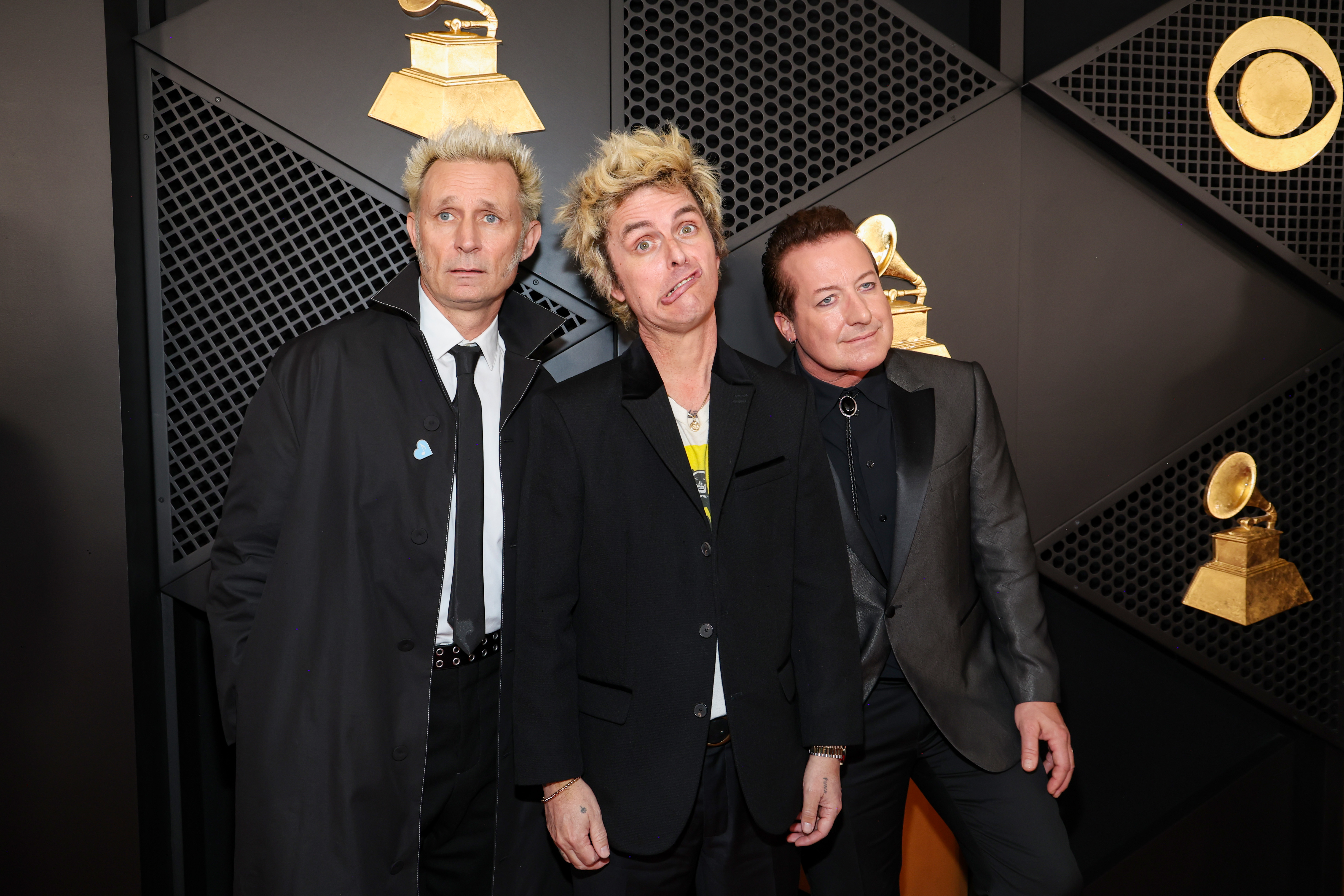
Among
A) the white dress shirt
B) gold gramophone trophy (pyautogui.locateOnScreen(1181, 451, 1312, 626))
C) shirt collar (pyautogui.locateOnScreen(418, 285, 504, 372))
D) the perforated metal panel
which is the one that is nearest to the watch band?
the white dress shirt

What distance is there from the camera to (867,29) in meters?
2.67

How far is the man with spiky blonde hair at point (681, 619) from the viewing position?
1799 millimetres

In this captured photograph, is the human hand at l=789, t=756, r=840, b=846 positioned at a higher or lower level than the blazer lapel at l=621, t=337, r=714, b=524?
lower

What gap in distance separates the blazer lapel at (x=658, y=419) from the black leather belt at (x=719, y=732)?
0.40 metres

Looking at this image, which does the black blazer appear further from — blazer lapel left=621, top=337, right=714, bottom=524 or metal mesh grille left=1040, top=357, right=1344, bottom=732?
metal mesh grille left=1040, top=357, right=1344, bottom=732

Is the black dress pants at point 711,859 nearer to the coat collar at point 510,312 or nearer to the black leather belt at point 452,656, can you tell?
the black leather belt at point 452,656

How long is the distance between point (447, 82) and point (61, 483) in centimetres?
143

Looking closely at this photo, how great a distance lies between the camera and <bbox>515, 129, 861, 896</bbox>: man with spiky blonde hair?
1.80 m

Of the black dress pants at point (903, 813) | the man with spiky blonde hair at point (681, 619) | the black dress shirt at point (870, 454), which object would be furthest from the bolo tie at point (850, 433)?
the black dress pants at point (903, 813)

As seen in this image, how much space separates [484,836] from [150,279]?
67.6 inches

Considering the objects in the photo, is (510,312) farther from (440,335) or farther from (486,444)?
(486,444)

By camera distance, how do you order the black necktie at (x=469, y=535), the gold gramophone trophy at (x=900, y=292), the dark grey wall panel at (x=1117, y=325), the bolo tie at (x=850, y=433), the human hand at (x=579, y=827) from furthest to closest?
1. the dark grey wall panel at (x=1117, y=325)
2. the gold gramophone trophy at (x=900, y=292)
3. the bolo tie at (x=850, y=433)
4. the black necktie at (x=469, y=535)
5. the human hand at (x=579, y=827)

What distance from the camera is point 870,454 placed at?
2166 millimetres

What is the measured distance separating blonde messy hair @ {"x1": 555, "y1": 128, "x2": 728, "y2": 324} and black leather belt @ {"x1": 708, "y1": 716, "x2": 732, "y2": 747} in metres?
0.94
